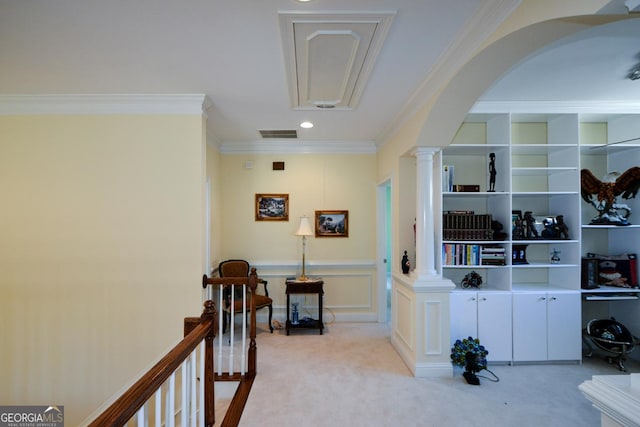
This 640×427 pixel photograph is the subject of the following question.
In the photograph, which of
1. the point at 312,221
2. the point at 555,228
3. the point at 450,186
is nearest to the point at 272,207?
the point at 312,221

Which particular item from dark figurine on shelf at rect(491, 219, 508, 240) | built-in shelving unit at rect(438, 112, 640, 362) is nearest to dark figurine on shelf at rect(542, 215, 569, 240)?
built-in shelving unit at rect(438, 112, 640, 362)

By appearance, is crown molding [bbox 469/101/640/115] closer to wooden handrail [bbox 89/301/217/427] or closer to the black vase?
the black vase

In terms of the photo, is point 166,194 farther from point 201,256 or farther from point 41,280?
point 41,280

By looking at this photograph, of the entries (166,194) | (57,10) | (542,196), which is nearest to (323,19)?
(57,10)

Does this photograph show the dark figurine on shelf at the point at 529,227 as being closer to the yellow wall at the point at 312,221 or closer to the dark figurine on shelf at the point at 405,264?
the dark figurine on shelf at the point at 405,264

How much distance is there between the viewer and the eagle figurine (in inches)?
126

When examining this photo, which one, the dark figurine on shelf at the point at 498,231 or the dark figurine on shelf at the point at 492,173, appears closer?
the dark figurine on shelf at the point at 498,231

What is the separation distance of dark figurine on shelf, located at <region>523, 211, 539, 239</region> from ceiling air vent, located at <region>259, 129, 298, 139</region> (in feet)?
9.52

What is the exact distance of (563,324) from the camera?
10.4ft

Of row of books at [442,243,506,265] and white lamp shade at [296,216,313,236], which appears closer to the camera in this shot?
row of books at [442,243,506,265]

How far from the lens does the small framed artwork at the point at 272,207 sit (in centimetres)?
476

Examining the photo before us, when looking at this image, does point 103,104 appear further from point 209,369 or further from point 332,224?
point 332,224

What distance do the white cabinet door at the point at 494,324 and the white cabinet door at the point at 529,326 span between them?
0.09 metres

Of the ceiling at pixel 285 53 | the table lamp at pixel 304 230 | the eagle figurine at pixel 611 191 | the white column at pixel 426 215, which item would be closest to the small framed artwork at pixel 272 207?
the table lamp at pixel 304 230
